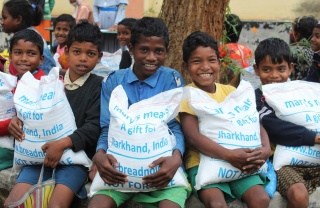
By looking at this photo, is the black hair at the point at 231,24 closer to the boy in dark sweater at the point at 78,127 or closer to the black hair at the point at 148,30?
the black hair at the point at 148,30

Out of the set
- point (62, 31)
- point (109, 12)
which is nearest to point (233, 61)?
point (62, 31)

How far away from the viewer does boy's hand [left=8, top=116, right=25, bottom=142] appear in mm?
3422

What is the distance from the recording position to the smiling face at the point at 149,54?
353 cm

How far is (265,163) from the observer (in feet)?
10.9

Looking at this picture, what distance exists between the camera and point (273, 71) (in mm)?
3771

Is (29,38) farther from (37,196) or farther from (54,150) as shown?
(37,196)

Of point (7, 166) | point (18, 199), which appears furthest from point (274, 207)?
point (7, 166)

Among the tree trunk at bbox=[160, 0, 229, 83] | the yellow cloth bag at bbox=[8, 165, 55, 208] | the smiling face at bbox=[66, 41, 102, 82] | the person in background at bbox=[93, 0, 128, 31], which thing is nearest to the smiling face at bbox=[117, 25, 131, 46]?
the person in background at bbox=[93, 0, 128, 31]

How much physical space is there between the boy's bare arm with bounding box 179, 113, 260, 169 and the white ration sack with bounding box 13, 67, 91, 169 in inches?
27.5

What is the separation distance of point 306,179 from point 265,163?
36 centimetres

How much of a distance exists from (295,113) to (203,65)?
680 millimetres

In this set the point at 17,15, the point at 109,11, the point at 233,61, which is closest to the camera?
the point at 233,61

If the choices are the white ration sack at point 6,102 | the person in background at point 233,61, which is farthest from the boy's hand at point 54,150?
the person in background at point 233,61

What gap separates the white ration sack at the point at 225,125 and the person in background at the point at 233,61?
119 cm
